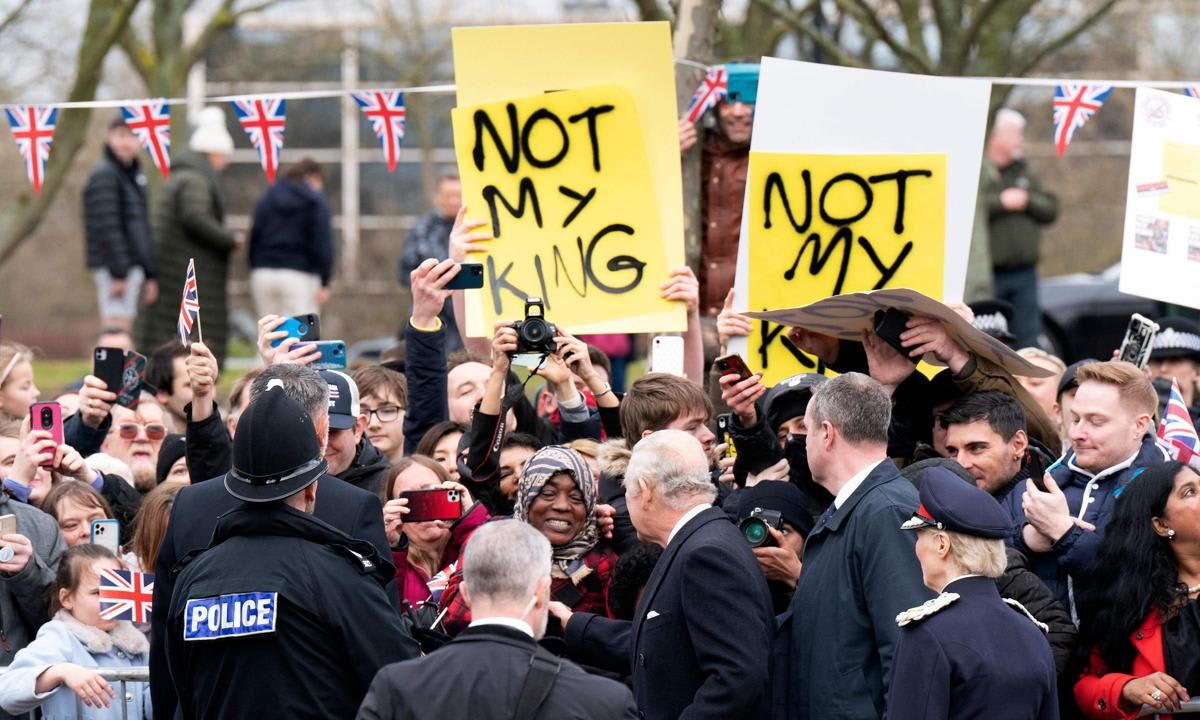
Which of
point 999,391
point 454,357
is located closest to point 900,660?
point 999,391

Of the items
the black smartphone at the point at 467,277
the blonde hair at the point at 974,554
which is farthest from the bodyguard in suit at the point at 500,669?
the black smartphone at the point at 467,277

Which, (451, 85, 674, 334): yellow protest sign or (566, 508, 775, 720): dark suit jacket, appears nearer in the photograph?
(566, 508, 775, 720): dark suit jacket

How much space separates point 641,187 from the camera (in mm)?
7664

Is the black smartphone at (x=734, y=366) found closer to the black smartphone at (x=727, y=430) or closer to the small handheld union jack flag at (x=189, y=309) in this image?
the black smartphone at (x=727, y=430)

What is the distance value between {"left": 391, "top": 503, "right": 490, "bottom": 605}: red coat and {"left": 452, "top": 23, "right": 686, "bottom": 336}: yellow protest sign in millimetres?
1084

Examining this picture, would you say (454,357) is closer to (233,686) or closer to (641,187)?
(641,187)

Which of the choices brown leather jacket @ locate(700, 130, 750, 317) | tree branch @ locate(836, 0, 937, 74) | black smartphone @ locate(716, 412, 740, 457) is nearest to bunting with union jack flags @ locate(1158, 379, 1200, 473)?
black smartphone @ locate(716, 412, 740, 457)

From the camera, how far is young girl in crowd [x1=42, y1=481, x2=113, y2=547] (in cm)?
760

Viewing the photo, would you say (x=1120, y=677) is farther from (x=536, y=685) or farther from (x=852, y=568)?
(x=536, y=685)

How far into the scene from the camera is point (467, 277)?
7.38 meters

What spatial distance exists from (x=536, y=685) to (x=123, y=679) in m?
2.68

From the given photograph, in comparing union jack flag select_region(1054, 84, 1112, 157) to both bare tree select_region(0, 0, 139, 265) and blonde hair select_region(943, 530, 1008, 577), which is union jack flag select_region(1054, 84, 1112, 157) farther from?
bare tree select_region(0, 0, 139, 265)

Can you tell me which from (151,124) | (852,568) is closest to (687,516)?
(852,568)

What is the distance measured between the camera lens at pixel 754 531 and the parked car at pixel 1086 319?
1070cm
